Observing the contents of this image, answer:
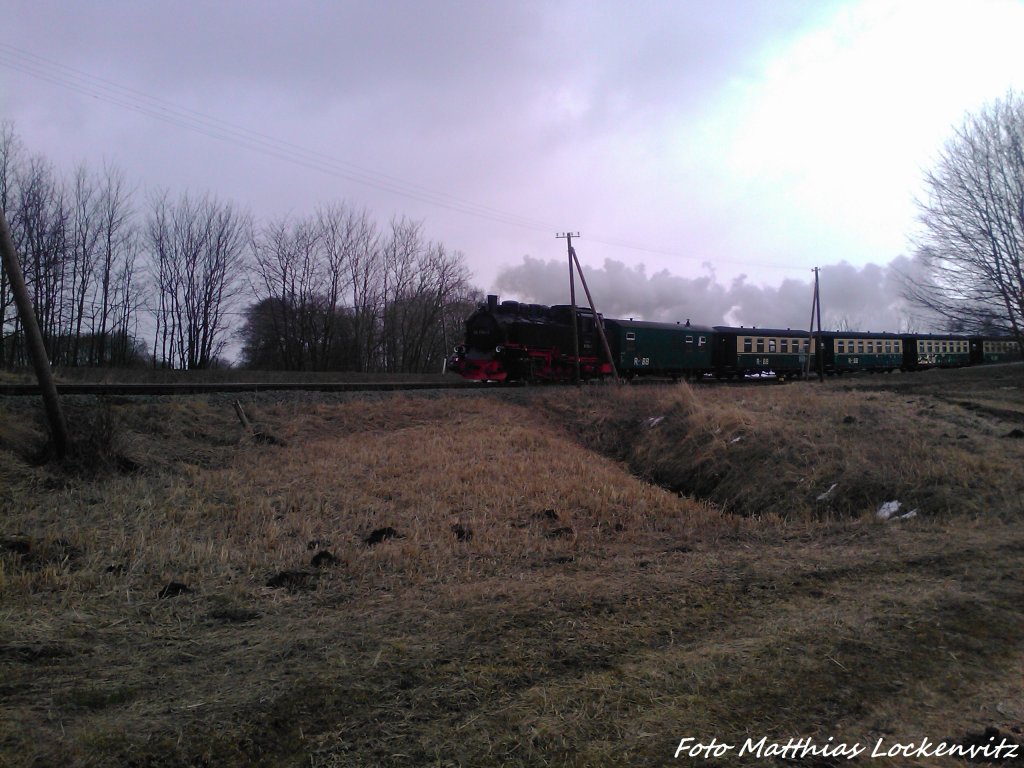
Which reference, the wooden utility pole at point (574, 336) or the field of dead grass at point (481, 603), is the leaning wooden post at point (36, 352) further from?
the wooden utility pole at point (574, 336)

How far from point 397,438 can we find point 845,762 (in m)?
12.1

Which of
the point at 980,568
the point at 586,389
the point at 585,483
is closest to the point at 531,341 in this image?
the point at 586,389

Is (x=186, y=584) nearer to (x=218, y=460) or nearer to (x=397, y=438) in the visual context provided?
(x=218, y=460)

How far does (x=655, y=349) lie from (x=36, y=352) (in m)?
26.3

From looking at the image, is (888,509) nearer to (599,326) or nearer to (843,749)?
(843,749)

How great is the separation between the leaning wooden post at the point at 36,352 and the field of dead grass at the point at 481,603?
316mm

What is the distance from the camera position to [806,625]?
13.5 feet

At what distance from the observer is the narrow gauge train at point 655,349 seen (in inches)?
1011

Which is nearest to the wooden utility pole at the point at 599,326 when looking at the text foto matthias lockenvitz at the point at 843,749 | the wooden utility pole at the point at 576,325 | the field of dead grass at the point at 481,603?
the wooden utility pole at the point at 576,325

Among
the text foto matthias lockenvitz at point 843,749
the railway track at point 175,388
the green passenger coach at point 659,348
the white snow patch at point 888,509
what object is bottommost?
the white snow patch at point 888,509

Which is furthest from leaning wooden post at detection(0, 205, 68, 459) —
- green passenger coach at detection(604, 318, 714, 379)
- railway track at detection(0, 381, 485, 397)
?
green passenger coach at detection(604, 318, 714, 379)

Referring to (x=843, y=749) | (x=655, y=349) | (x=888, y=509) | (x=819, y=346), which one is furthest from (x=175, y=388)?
(x=819, y=346)

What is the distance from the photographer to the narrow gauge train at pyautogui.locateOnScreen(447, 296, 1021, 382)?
25.7 metres

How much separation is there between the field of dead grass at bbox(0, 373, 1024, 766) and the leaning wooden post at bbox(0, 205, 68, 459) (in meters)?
0.32
